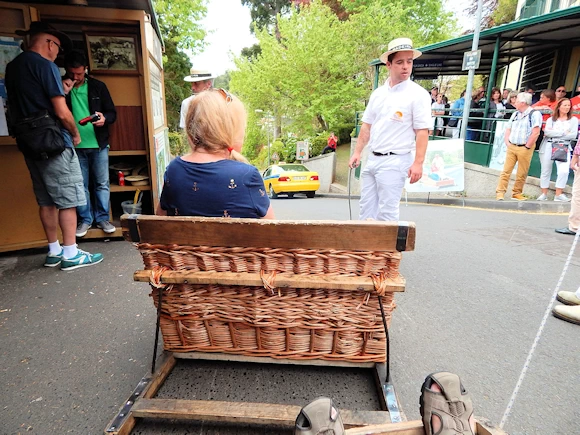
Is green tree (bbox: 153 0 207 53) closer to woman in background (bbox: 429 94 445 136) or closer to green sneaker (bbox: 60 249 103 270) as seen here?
woman in background (bbox: 429 94 445 136)

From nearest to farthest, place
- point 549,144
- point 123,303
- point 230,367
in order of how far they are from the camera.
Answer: point 230,367
point 123,303
point 549,144

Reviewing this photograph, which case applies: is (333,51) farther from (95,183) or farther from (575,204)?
(95,183)

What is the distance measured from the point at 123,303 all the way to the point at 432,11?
24089 mm

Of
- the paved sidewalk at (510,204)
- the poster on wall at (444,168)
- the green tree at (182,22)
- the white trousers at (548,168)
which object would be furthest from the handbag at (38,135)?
the green tree at (182,22)

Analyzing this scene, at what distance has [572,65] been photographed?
41.1 feet

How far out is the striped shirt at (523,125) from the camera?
724 centimetres

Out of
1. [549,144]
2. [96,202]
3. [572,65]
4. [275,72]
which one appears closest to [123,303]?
[96,202]

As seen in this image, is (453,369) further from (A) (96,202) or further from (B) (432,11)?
(B) (432,11)

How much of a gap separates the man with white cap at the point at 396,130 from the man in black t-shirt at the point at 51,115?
290cm

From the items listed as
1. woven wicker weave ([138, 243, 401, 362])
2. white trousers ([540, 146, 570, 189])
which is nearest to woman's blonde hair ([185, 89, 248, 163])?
woven wicker weave ([138, 243, 401, 362])

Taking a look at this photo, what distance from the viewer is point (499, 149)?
982 cm

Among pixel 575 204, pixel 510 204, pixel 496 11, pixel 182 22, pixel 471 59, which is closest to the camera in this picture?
pixel 575 204

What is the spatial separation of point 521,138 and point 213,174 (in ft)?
25.6

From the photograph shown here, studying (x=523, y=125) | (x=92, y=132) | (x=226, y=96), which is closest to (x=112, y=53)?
(x=92, y=132)
